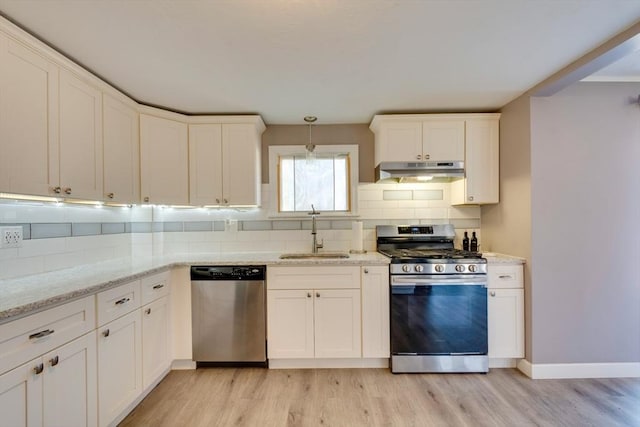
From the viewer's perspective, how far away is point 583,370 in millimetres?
2350

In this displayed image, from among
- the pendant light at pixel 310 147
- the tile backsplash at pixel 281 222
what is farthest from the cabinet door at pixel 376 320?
the pendant light at pixel 310 147

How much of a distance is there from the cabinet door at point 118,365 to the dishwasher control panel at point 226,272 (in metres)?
0.57

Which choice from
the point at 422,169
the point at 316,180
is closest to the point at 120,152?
the point at 316,180

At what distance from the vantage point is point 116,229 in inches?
103

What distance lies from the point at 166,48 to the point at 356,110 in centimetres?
166

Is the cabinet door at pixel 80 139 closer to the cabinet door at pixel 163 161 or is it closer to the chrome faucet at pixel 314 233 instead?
the cabinet door at pixel 163 161

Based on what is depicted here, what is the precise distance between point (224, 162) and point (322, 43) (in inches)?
60.5

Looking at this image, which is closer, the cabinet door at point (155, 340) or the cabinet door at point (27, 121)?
the cabinet door at point (27, 121)

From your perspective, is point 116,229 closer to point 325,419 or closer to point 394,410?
point 325,419

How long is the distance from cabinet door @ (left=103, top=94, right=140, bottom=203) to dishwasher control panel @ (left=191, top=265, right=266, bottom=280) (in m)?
0.83

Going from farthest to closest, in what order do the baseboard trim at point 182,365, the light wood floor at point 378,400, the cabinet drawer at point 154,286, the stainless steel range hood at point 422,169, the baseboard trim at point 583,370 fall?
the stainless steel range hood at point 422,169
the baseboard trim at point 182,365
the baseboard trim at point 583,370
the cabinet drawer at point 154,286
the light wood floor at point 378,400

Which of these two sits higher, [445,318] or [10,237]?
[10,237]

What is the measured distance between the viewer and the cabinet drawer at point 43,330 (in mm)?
1174

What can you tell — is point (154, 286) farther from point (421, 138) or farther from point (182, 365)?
point (421, 138)
